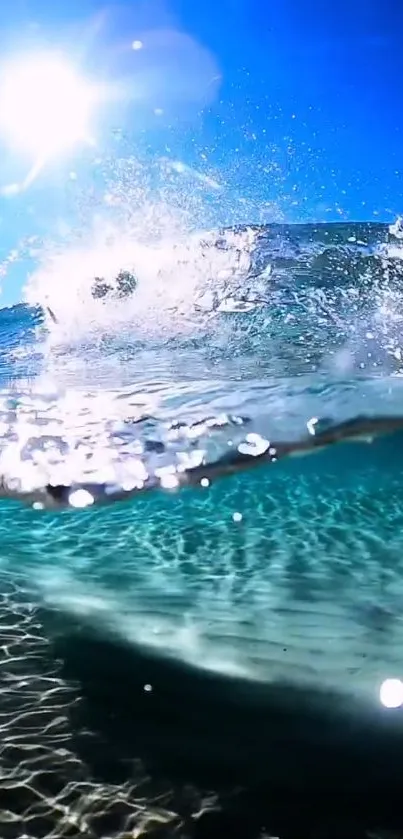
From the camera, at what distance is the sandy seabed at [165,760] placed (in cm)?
273

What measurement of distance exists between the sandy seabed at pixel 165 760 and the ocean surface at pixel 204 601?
0.04 ft

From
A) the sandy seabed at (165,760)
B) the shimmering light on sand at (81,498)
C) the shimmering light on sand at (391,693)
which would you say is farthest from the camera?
the shimmering light on sand at (81,498)

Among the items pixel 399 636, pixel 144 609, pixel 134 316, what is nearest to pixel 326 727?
pixel 399 636

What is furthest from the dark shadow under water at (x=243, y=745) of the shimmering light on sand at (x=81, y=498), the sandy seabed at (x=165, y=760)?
the shimmering light on sand at (x=81, y=498)

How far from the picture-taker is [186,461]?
29.0 feet

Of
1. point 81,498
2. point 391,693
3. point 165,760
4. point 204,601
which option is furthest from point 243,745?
point 81,498

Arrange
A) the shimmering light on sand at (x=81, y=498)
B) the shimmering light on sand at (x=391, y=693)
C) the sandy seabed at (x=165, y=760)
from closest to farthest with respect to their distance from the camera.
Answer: the sandy seabed at (x=165, y=760) → the shimmering light on sand at (x=391, y=693) → the shimmering light on sand at (x=81, y=498)

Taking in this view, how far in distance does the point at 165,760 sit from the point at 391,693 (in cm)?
149

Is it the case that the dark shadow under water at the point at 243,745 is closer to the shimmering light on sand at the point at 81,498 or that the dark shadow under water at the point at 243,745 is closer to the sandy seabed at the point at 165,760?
the sandy seabed at the point at 165,760

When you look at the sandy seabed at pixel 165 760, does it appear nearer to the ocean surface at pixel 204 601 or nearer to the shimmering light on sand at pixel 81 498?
the ocean surface at pixel 204 601

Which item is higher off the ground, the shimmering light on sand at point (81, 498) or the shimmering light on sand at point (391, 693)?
the shimmering light on sand at point (81, 498)

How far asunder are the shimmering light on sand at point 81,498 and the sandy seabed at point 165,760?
368 cm

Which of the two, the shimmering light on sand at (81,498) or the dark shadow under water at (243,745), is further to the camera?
the shimmering light on sand at (81,498)

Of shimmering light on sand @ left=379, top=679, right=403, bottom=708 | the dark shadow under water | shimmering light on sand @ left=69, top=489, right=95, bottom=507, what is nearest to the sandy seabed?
the dark shadow under water
